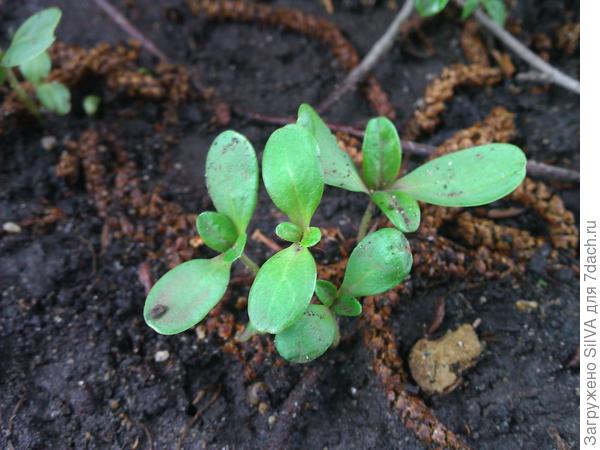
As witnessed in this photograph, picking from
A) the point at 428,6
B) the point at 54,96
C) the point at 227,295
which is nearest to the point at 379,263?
the point at 227,295

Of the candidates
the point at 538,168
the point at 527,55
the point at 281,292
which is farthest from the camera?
the point at 527,55

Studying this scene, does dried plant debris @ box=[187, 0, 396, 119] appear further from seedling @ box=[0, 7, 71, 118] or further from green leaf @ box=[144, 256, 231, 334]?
green leaf @ box=[144, 256, 231, 334]

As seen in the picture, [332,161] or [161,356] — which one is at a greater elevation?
[332,161]

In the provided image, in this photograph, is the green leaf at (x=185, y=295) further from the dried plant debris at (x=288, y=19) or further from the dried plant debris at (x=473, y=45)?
the dried plant debris at (x=473, y=45)

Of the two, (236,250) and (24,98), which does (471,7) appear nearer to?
(236,250)

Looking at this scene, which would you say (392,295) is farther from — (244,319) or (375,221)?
(244,319)

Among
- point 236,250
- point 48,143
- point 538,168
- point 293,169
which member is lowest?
point 538,168
